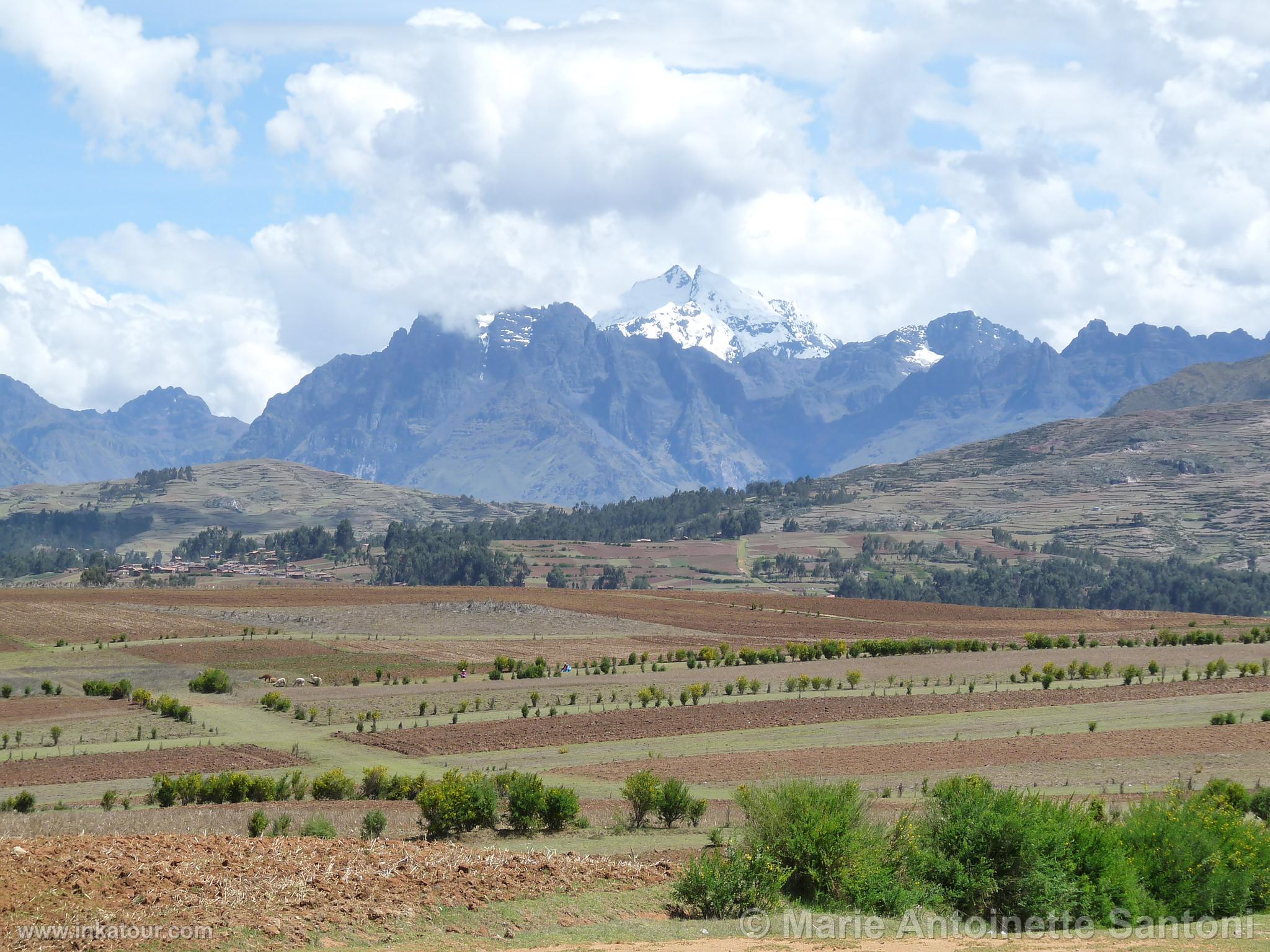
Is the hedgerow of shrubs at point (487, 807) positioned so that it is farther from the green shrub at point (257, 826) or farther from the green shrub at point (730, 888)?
the green shrub at point (730, 888)

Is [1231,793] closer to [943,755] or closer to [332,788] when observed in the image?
[943,755]

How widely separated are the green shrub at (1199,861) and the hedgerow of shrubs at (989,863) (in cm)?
2

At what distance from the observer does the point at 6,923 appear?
17.4 meters

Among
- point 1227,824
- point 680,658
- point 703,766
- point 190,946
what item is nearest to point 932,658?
point 680,658

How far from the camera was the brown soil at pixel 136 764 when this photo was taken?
45.9 m

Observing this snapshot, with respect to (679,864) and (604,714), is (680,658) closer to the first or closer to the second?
(604,714)

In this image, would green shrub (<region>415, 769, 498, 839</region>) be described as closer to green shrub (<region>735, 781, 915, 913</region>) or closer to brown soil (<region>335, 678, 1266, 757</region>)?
green shrub (<region>735, 781, 915, 913</region>)

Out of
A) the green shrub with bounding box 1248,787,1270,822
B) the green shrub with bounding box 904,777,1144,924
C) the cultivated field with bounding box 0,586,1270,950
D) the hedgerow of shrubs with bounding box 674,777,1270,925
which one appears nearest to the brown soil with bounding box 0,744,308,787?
the cultivated field with bounding box 0,586,1270,950

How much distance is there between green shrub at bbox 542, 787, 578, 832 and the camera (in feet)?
107

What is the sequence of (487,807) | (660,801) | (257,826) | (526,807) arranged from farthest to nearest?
(660,801), (526,807), (487,807), (257,826)

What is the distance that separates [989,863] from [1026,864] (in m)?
0.67

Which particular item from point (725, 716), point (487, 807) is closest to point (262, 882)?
point (487, 807)

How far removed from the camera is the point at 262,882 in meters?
20.0

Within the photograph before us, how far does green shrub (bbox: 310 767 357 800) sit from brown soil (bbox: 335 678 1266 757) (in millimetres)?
11760
